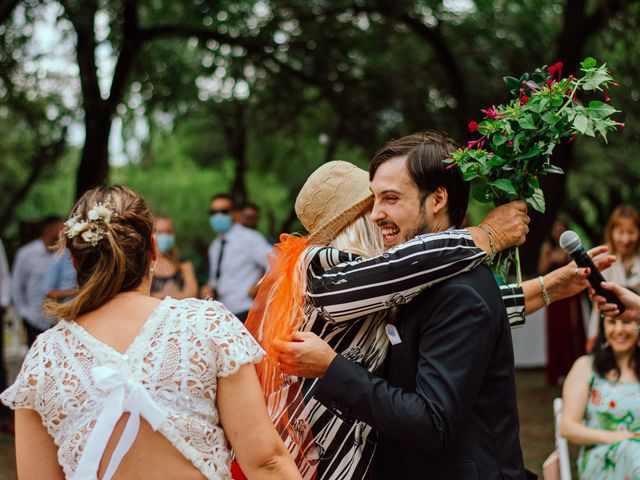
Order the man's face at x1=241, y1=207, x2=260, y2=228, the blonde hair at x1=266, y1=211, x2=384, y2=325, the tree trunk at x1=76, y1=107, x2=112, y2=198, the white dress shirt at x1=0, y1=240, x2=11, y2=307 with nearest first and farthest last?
the blonde hair at x1=266, y1=211, x2=384, y2=325 < the white dress shirt at x1=0, y1=240, x2=11, y2=307 < the man's face at x1=241, y1=207, x2=260, y2=228 < the tree trunk at x1=76, y1=107, x2=112, y2=198

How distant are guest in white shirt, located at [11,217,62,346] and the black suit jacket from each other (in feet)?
22.6

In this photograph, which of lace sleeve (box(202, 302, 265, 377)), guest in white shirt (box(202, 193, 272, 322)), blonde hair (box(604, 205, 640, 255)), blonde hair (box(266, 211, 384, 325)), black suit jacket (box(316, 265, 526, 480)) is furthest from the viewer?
guest in white shirt (box(202, 193, 272, 322))

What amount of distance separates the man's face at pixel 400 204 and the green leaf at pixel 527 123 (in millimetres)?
345

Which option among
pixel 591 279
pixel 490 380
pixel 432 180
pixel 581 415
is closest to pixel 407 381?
pixel 490 380

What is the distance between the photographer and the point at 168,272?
813 cm

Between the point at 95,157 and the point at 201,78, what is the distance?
541 centimetres

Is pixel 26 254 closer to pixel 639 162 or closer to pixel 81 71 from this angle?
pixel 81 71

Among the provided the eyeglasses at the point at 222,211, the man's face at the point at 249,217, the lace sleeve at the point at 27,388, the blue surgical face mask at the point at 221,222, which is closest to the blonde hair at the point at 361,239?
the lace sleeve at the point at 27,388

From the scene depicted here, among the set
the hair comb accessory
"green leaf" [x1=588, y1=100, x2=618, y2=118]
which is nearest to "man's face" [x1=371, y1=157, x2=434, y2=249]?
"green leaf" [x1=588, y1=100, x2=618, y2=118]

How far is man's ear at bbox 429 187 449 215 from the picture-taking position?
8.59 feet

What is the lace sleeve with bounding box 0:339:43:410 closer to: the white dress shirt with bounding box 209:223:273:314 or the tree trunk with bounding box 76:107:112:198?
the white dress shirt with bounding box 209:223:273:314

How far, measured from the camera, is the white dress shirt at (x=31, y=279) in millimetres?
8836

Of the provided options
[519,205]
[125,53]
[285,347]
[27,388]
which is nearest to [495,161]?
[519,205]

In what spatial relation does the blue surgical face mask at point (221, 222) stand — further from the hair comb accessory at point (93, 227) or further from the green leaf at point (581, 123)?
the green leaf at point (581, 123)
